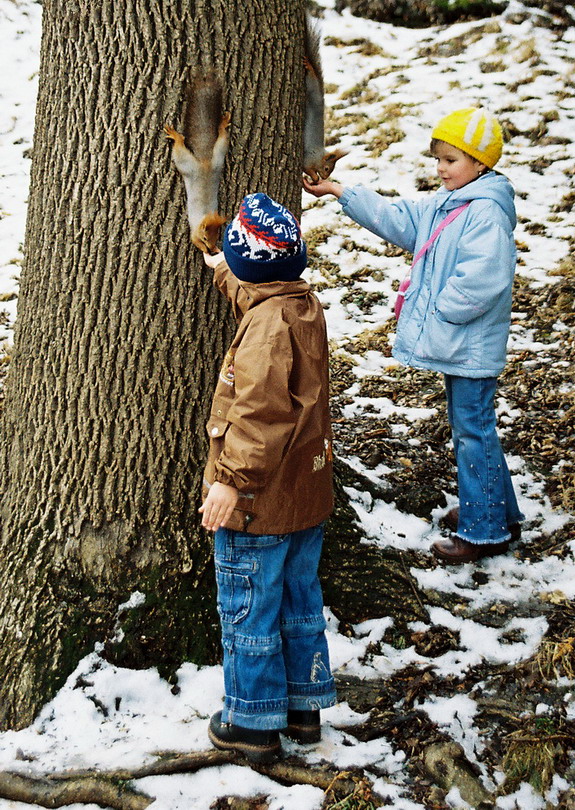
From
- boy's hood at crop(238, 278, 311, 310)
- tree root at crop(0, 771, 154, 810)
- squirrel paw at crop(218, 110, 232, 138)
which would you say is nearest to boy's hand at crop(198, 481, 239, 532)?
boy's hood at crop(238, 278, 311, 310)

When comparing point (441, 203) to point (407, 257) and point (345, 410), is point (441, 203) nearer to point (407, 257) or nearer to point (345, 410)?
point (345, 410)

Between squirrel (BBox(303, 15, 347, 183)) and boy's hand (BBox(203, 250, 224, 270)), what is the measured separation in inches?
29.1

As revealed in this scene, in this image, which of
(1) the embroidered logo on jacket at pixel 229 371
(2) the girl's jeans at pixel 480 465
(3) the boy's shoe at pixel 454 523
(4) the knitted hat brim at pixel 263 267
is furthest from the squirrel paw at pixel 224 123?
(3) the boy's shoe at pixel 454 523

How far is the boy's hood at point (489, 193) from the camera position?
3.27m

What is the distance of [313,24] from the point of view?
116 inches

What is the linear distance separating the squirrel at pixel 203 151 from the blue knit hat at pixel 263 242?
12.8 inches

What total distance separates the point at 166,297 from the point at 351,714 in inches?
60.9

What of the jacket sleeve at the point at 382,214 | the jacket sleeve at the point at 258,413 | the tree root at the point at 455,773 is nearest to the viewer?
the jacket sleeve at the point at 258,413

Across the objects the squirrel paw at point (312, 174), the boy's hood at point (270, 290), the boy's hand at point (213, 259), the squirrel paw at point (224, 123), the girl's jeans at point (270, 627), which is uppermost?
the squirrel paw at point (224, 123)

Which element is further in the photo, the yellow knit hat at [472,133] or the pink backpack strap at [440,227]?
the pink backpack strap at [440,227]

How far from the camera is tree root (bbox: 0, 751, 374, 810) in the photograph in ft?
7.48

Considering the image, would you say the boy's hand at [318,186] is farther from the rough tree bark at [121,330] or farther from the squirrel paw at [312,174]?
the rough tree bark at [121,330]

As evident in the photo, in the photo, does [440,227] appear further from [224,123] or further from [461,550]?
[461,550]

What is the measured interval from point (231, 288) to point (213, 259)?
18 centimetres
